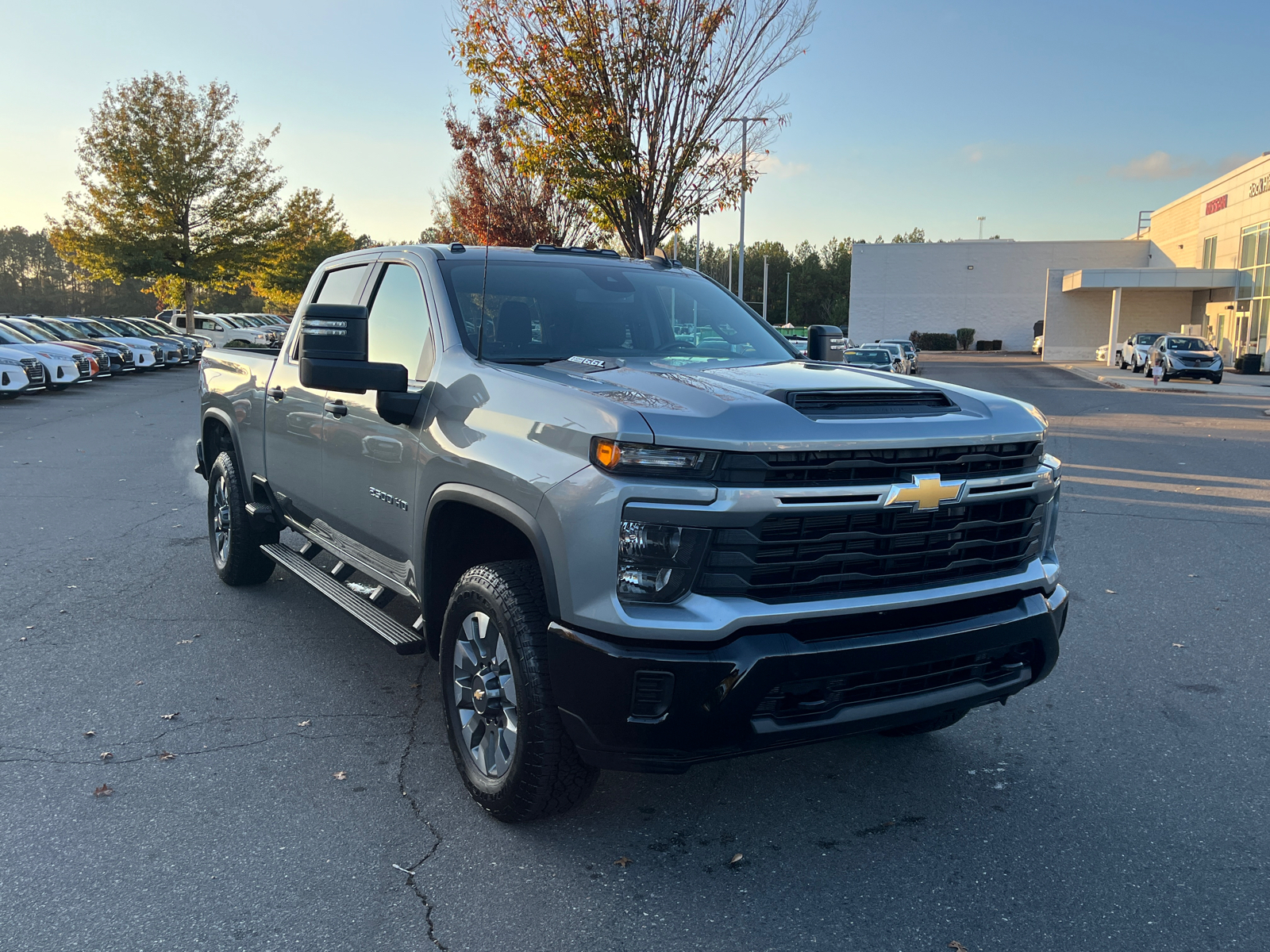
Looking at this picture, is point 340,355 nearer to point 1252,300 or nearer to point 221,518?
point 221,518

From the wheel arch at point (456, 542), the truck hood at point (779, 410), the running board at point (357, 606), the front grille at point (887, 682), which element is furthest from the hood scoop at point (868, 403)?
the running board at point (357, 606)

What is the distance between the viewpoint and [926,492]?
121 inches

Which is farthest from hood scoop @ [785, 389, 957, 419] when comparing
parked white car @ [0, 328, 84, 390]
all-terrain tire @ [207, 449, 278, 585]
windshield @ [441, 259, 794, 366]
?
parked white car @ [0, 328, 84, 390]

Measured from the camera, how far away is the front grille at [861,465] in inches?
113

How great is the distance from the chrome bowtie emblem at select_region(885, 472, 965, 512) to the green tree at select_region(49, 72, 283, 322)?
41.9 meters

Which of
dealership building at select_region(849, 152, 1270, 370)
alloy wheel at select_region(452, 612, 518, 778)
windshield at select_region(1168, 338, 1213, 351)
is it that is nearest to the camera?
alloy wheel at select_region(452, 612, 518, 778)

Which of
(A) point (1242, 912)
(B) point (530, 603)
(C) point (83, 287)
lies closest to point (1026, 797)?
(A) point (1242, 912)

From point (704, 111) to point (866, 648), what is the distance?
15.5 metres

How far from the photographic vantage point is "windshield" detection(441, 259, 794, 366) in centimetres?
408

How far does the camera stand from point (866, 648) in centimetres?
293

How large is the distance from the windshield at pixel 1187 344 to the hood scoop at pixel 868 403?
34452 millimetres

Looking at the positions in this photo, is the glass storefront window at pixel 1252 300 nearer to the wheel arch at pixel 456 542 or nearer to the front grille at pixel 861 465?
the front grille at pixel 861 465

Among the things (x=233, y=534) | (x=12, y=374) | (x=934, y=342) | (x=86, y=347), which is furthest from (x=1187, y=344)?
(x=233, y=534)

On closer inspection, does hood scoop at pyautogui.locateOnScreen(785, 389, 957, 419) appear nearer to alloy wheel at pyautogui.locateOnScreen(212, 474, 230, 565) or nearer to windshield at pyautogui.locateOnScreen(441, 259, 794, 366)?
windshield at pyautogui.locateOnScreen(441, 259, 794, 366)
